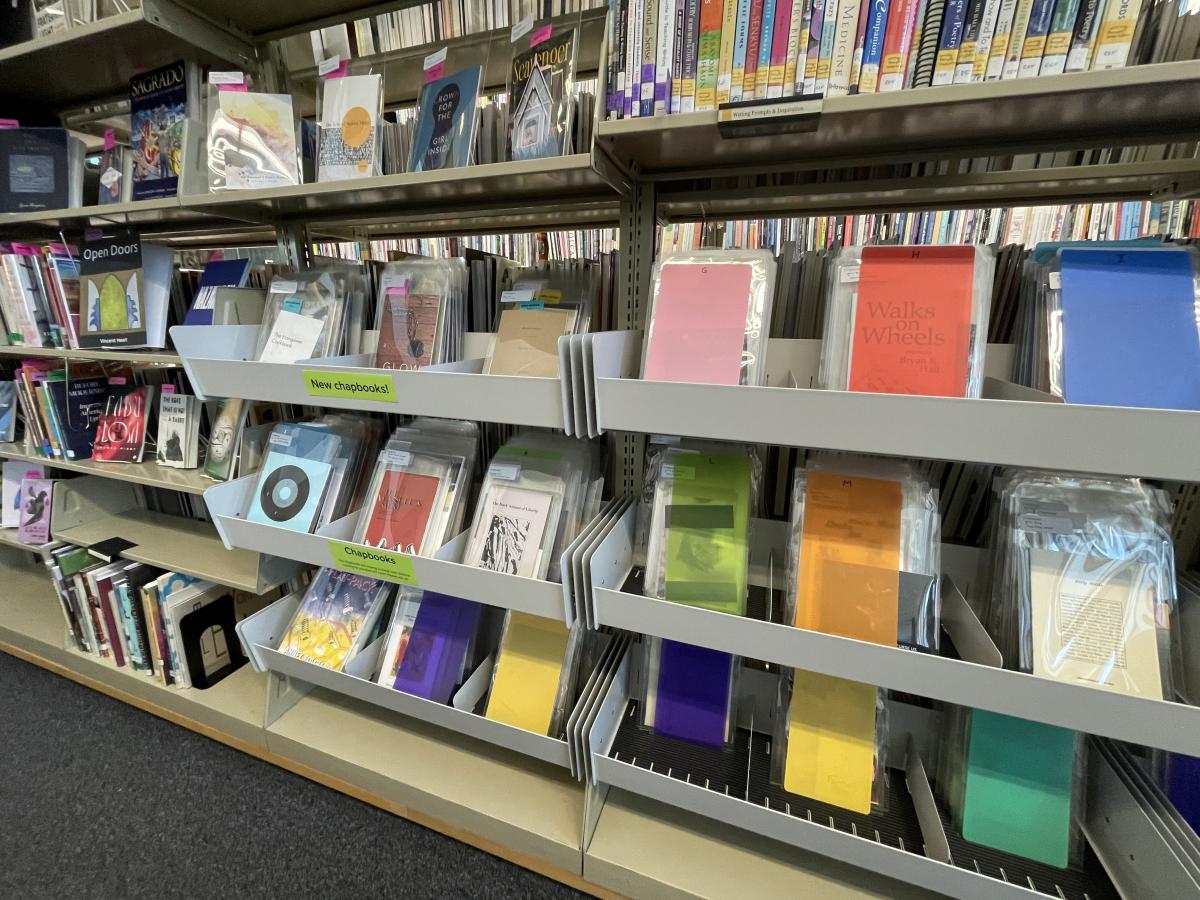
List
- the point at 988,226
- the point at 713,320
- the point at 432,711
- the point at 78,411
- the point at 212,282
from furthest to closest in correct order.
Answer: the point at 988,226, the point at 78,411, the point at 212,282, the point at 432,711, the point at 713,320

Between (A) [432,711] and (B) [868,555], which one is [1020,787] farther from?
(A) [432,711]

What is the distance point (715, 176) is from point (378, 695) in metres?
1.41

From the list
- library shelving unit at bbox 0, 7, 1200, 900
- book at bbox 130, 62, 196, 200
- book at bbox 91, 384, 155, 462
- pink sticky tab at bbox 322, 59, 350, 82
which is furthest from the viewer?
book at bbox 91, 384, 155, 462

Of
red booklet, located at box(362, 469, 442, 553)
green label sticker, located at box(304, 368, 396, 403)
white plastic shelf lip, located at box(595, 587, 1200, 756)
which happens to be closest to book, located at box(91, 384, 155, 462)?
red booklet, located at box(362, 469, 442, 553)

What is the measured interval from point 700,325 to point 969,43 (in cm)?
50

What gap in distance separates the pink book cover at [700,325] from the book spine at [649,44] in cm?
28

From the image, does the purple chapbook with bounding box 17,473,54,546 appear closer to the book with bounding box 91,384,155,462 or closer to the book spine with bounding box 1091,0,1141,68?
the book with bounding box 91,384,155,462

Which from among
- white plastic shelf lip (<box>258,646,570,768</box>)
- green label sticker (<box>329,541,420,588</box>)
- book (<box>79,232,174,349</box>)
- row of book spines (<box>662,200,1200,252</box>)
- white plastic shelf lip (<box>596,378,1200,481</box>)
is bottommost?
white plastic shelf lip (<box>258,646,570,768</box>)

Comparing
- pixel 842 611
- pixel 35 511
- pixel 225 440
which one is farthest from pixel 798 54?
pixel 35 511

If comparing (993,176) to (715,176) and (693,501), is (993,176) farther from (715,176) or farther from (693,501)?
(693,501)

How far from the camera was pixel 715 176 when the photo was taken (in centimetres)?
100

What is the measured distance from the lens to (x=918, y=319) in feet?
2.54

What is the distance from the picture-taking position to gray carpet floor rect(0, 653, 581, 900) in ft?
3.94

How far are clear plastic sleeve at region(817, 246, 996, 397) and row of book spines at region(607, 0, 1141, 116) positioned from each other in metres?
0.23
